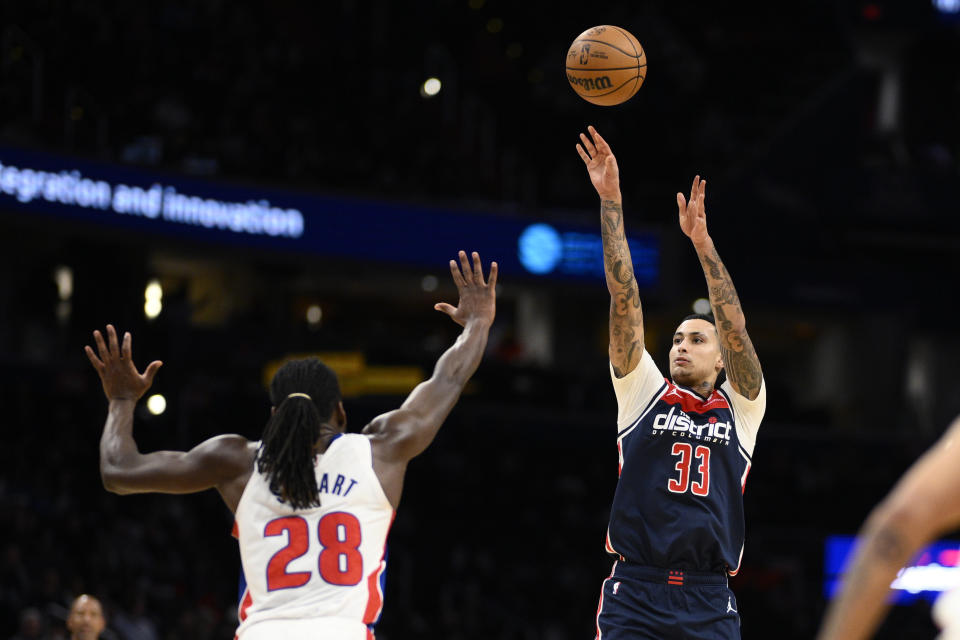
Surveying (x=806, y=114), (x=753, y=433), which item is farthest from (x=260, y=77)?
(x=753, y=433)

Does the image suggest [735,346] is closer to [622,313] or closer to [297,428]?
[622,313]

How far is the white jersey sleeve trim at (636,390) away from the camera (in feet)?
16.2

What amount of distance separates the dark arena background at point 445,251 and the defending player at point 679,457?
24.9 ft

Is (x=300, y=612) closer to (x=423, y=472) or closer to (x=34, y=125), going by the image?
(x=34, y=125)

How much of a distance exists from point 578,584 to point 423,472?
8.45ft

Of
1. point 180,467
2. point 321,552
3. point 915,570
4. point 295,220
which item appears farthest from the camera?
point 915,570

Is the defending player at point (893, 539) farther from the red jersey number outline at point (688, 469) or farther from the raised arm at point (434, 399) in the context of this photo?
the red jersey number outline at point (688, 469)

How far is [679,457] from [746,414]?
39 centimetres

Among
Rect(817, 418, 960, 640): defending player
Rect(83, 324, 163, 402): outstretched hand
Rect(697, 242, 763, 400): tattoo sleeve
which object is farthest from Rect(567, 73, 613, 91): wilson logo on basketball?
Rect(817, 418, 960, 640): defending player

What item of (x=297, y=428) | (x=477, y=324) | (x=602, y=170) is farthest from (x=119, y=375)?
(x=602, y=170)

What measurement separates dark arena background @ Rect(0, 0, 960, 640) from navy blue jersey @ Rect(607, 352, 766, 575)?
7.59 metres

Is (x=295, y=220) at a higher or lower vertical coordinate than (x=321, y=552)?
higher

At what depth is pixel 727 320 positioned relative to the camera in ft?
16.3

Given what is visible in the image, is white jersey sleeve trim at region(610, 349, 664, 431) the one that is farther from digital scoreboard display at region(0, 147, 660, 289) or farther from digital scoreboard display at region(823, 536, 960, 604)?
digital scoreboard display at region(823, 536, 960, 604)
